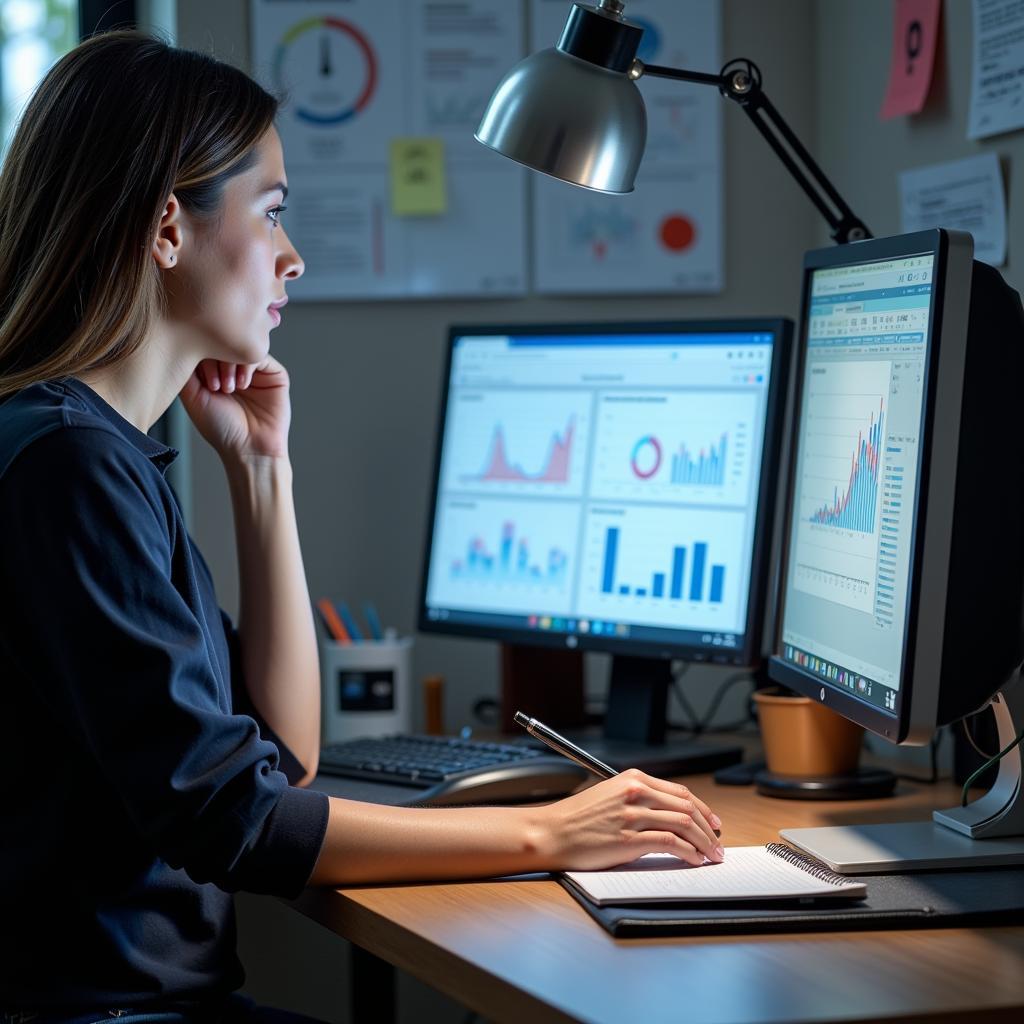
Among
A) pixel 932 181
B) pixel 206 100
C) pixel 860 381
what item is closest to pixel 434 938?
pixel 860 381

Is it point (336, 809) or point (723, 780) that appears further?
point (723, 780)

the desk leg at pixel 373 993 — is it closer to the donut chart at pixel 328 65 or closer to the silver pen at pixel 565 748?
the silver pen at pixel 565 748

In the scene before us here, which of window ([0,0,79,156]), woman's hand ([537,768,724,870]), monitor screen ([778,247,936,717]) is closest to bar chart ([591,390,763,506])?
monitor screen ([778,247,936,717])

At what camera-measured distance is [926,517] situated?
100 centimetres

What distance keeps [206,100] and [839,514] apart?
25.3 inches

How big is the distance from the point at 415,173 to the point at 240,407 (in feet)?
1.62

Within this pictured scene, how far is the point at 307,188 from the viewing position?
1.85 m

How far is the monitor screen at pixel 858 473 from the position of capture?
105 centimetres

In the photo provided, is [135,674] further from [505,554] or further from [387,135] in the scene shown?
[387,135]

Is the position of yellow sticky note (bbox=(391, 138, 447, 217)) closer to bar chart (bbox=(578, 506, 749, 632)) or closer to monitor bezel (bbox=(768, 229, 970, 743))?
bar chart (bbox=(578, 506, 749, 632))

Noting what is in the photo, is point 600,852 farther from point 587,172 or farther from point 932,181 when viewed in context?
point 932,181

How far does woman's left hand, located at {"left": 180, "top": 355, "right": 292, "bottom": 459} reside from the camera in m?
1.51

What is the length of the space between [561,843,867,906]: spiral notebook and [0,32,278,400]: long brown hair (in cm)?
58


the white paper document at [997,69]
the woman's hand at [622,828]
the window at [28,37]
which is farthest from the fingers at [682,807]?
the window at [28,37]
